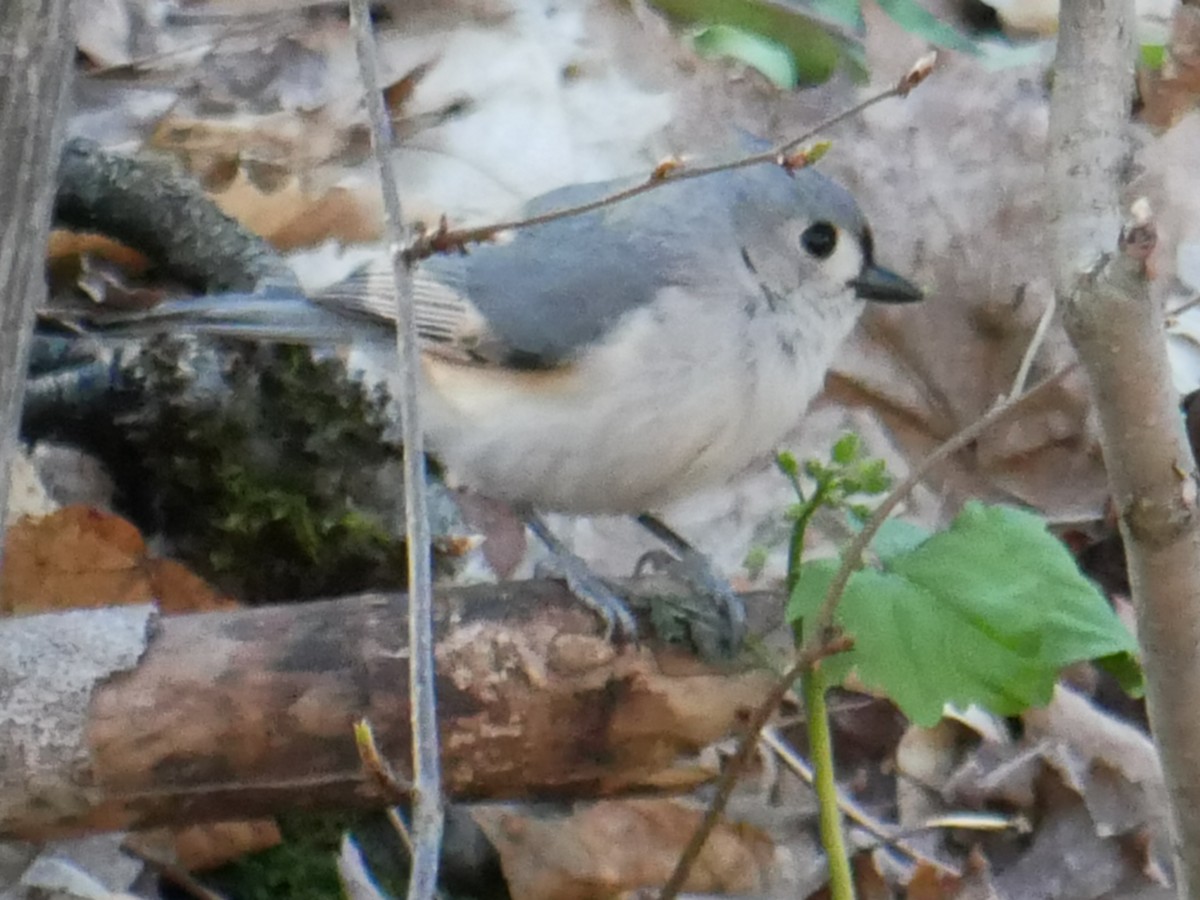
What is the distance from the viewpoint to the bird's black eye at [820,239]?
6.15 feet

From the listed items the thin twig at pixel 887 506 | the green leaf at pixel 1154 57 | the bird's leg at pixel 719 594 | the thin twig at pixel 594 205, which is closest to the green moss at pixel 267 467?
the bird's leg at pixel 719 594

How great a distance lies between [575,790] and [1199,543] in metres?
0.75

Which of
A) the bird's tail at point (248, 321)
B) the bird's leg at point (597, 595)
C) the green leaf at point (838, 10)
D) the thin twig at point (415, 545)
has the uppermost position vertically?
the thin twig at point (415, 545)

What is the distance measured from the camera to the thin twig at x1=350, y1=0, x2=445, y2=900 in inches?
38.2

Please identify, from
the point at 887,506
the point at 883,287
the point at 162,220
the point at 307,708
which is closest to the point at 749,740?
the point at 887,506

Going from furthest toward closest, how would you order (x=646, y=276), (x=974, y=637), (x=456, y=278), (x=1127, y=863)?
(x=1127, y=863) → (x=456, y=278) → (x=646, y=276) → (x=974, y=637)

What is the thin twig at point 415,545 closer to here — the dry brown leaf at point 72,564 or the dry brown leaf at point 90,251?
the dry brown leaf at point 72,564

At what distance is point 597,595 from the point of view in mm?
1610

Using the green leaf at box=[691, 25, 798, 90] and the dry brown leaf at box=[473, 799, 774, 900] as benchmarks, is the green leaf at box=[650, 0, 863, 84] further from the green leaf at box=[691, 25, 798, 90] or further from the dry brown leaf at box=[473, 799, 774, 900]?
the dry brown leaf at box=[473, 799, 774, 900]

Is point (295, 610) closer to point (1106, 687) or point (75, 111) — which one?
point (1106, 687)

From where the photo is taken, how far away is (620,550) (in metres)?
2.49

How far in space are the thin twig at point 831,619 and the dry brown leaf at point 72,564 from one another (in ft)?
2.54

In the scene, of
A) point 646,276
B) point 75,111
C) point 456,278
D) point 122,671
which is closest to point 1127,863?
point 646,276

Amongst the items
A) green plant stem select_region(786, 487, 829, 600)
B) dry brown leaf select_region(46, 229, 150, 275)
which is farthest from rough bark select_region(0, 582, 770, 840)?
dry brown leaf select_region(46, 229, 150, 275)
